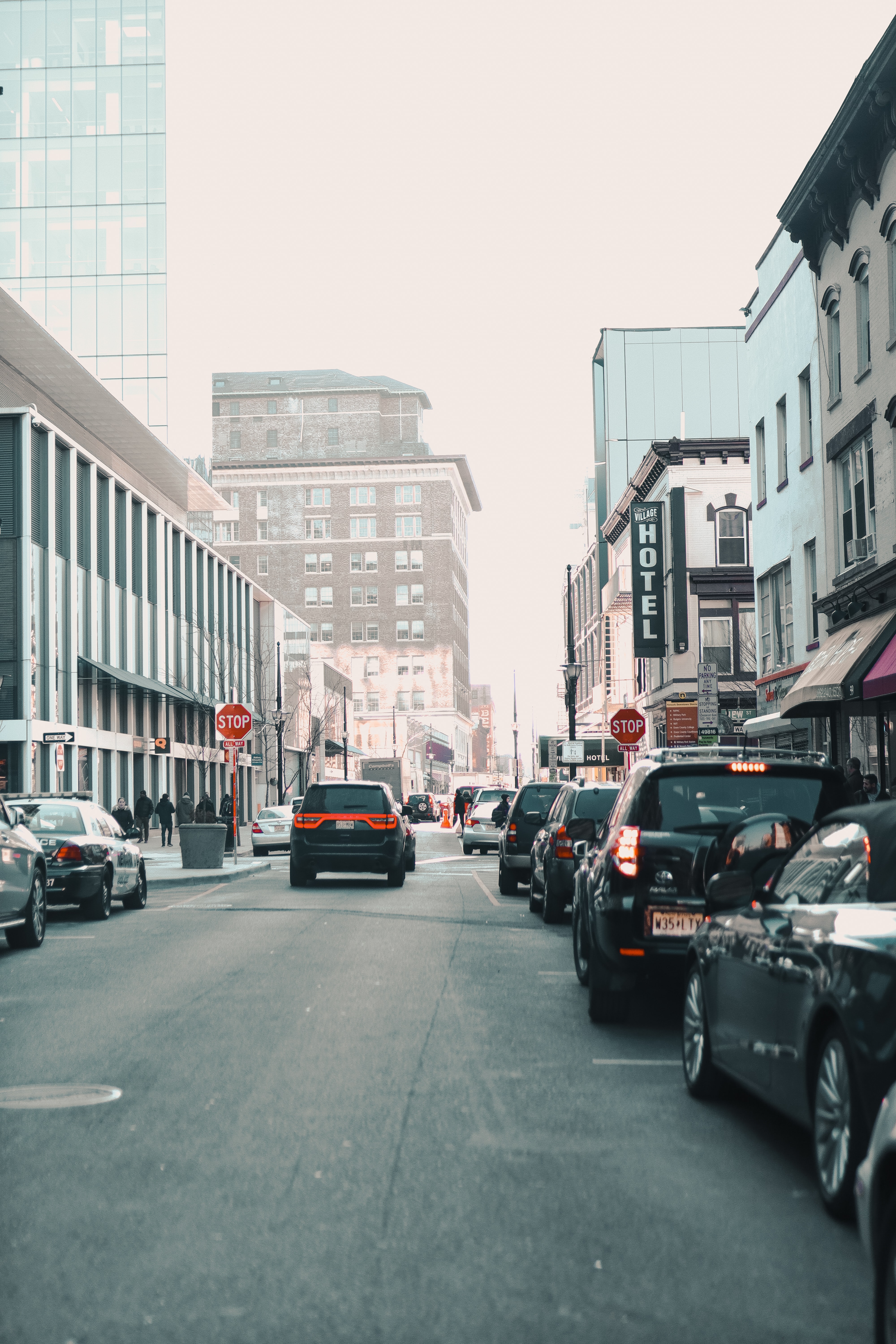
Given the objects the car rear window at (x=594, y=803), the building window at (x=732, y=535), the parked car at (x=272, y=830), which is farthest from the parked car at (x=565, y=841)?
the building window at (x=732, y=535)

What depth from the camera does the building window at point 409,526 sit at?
520 feet

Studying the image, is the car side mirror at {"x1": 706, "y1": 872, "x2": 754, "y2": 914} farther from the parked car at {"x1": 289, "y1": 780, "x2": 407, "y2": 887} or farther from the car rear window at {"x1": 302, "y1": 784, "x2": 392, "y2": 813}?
the car rear window at {"x1": 302, "y1": 784, "x2": 392, "y2": 813}

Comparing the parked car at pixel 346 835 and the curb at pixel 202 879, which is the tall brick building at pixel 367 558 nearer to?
the curb at pixel 202 879

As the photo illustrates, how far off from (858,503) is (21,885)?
654 inches

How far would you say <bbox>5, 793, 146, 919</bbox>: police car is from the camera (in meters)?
18.2

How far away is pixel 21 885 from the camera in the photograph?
14602mm

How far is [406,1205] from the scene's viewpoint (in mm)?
5586

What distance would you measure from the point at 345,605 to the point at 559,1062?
492 ft

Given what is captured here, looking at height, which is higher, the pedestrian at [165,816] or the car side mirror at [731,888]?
the car side mirror at [731,888]

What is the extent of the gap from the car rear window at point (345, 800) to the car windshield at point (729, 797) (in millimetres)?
15896

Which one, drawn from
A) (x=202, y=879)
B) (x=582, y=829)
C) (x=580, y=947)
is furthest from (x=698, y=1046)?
(x=202, y=879)

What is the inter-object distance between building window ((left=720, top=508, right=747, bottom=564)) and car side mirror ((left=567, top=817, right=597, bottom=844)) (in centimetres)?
3733

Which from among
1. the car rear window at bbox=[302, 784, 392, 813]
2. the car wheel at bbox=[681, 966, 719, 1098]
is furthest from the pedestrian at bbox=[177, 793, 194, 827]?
the car wheel at bbox=[681, 966, 719, 1098]

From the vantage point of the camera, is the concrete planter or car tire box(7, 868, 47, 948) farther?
the concrete planter
